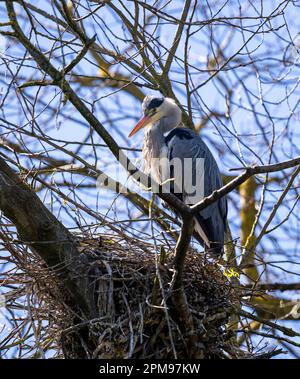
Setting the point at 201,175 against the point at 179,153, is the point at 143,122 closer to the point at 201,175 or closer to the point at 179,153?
the point at 179,153

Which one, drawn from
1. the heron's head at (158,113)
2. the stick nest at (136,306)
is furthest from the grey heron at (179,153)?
the stick nest at (136,306)

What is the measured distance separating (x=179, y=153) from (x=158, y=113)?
0.59 metres

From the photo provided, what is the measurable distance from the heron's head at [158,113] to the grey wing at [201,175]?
0.31 m

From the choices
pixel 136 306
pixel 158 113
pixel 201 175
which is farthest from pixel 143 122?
pixel 136 306

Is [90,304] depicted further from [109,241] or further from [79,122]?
[79,122]

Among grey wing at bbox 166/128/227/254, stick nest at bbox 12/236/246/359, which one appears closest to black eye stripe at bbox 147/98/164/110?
grey wing at bbox 166/128/227/254

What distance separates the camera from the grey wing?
597cm

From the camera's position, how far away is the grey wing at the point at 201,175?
5973 millimetres

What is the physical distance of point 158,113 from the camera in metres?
6.62

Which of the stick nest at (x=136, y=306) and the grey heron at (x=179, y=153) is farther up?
the grey heron at (x=179, y=153)

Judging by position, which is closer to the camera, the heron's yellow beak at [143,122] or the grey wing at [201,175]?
the grey wing at [201,175]

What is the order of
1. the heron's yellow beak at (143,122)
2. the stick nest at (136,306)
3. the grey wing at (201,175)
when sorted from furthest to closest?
the heron's yellow beak at (143,122), the grey wing at (201,175), the stick nest at (136,306)

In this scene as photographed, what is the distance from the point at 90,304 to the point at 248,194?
3.84 metres

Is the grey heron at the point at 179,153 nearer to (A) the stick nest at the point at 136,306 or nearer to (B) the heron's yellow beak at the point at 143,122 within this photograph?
(B) the heron's yellow beak at the point at 143,122
